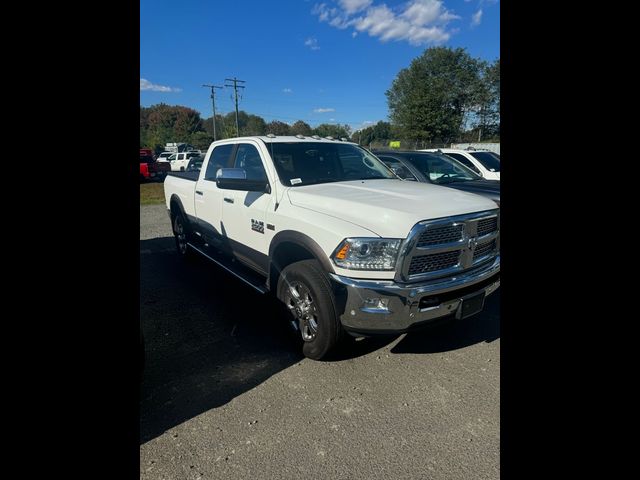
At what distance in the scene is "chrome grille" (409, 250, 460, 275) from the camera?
2.84m

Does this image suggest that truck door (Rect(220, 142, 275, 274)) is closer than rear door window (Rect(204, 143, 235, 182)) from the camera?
Yes

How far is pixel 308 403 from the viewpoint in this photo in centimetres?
277

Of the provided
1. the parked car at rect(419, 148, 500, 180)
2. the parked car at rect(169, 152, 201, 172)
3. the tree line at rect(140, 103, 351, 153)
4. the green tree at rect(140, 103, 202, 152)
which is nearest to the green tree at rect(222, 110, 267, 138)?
the tree line at rect(140, 103, 351, 153)

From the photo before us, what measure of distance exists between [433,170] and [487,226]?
4.25 meters

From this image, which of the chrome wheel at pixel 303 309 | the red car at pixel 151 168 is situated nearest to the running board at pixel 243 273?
the chrome wheel at pixel 303 309

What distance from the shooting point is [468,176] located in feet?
24.7

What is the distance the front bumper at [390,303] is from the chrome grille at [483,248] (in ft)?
1.65

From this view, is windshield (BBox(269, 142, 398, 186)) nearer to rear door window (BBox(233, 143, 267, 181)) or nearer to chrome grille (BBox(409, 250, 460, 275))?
rear door window (BBox(233, 143, 267, 181))

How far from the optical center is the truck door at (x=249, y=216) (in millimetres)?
3832

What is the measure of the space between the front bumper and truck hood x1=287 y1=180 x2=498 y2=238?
1.32 feet
